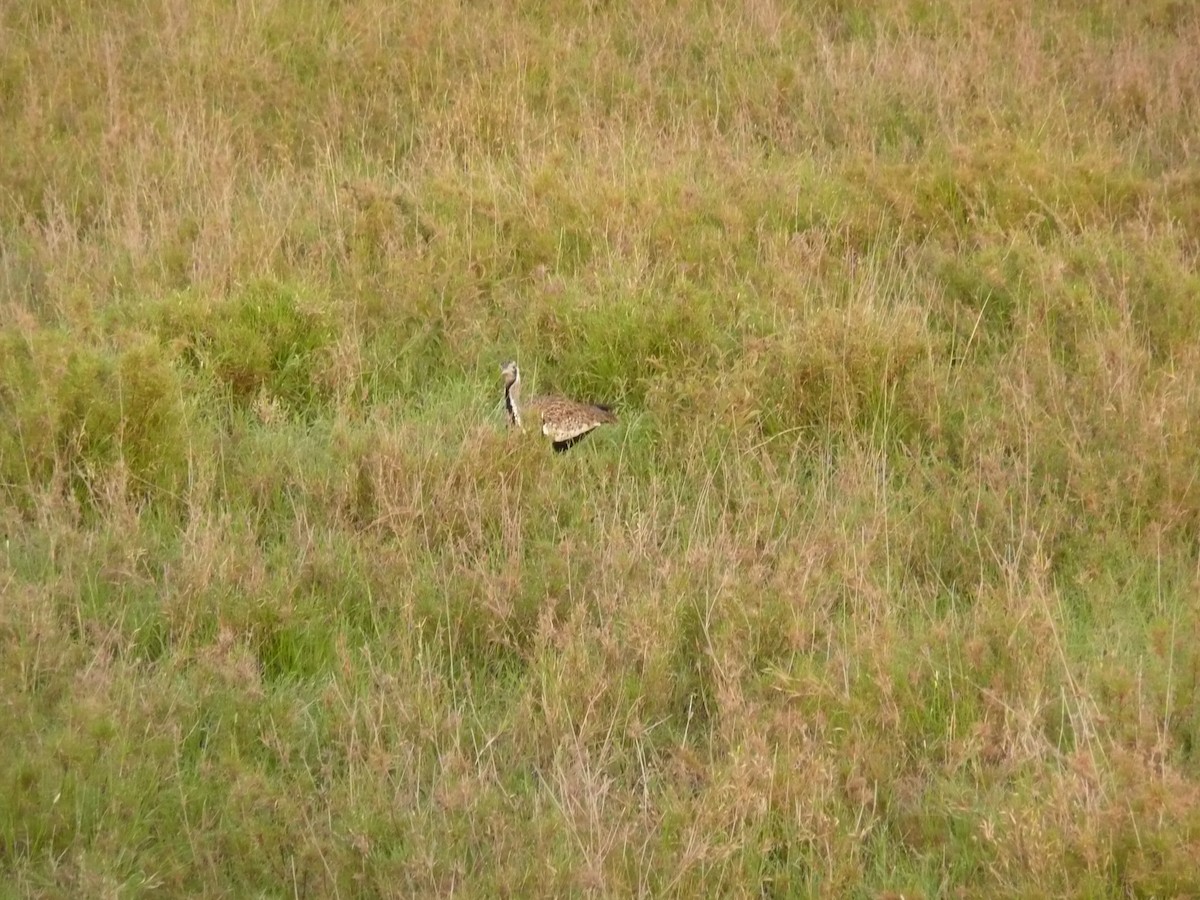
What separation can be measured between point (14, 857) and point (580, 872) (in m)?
1.37

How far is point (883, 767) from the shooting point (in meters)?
3.83

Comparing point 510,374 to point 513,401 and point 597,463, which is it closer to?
point 513,401

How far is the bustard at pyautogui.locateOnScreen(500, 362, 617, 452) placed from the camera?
5.64m

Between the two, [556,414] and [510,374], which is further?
[510,374]

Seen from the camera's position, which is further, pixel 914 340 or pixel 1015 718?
pixel 914 340

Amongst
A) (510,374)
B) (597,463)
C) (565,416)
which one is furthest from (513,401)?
(597,463)

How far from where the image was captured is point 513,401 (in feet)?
19.1

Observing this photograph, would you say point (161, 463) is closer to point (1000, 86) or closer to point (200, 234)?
point (200, 234)

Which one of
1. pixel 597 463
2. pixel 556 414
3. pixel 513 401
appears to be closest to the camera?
pixel 597 463

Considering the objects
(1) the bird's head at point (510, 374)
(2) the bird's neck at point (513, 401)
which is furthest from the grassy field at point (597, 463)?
(1) the bird's head at point (510, 374)

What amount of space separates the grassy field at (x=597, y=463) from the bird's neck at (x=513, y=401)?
0.07m

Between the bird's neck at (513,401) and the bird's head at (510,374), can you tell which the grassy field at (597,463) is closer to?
the bird's neck at (513,401)

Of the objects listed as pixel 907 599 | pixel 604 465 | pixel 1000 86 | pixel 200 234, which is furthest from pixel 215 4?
pixel 907 599

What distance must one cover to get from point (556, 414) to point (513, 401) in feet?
0.74
